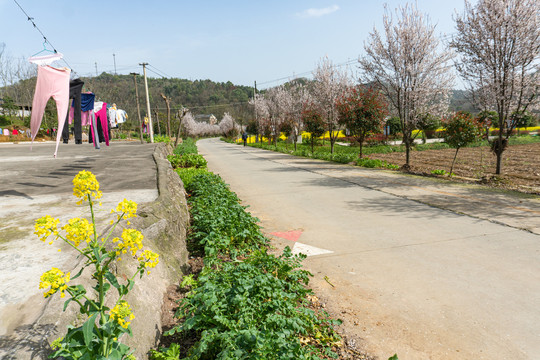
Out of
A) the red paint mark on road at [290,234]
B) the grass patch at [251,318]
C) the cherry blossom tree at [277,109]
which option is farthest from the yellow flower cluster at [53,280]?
the cherry blossom tree at [277,109]

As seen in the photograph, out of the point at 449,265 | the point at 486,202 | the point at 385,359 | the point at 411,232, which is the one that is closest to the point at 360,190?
the point at 486,202

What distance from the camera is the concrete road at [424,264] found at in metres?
2.96

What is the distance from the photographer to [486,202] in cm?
782

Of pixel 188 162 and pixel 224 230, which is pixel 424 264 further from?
pixel 188 162

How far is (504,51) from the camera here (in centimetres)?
1051

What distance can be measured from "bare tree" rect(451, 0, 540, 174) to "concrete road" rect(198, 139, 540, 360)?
424cm

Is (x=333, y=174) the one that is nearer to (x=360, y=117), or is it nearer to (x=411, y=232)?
(x=360, y=117)

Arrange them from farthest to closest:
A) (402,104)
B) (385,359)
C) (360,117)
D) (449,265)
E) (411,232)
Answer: (360,117) < (402,104) < (411,232) < (449,265) < (385,359)

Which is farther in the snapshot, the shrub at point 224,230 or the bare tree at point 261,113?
the bare tree at point 261,113

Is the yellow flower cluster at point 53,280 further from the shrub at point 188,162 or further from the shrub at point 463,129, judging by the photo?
the shrub at point 188,162

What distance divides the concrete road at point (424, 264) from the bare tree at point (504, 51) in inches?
167

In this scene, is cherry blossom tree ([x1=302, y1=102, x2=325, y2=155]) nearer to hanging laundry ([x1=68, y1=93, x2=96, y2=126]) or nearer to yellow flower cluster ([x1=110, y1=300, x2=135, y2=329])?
hanging laundry ([x1=68, y1=93, x2=96, y2=126])

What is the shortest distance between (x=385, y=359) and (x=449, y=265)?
2.30m

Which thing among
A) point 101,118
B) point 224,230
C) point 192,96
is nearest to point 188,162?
point 101,118
